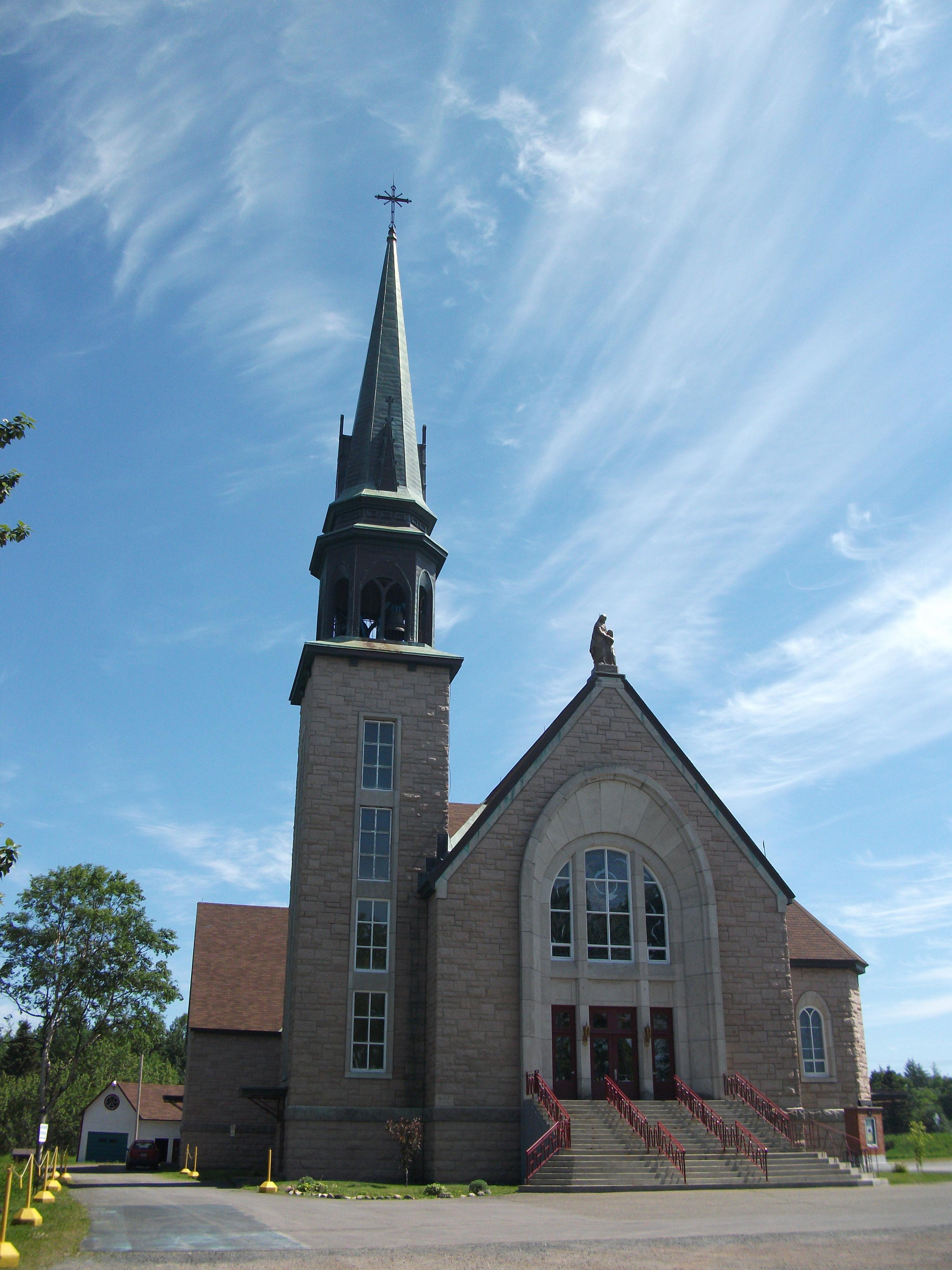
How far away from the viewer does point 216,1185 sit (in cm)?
2505

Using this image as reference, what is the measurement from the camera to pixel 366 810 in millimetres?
28266

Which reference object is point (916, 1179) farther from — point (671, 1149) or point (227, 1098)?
point (227, 1098)

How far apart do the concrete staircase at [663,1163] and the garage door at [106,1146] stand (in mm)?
45177

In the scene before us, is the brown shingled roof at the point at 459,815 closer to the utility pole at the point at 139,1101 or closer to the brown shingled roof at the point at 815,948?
the brown shingled roof at the point at 815,948

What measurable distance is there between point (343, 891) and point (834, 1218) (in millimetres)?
15317

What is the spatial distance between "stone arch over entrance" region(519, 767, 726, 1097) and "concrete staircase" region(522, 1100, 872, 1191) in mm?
1935

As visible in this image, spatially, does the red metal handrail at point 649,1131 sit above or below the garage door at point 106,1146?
above

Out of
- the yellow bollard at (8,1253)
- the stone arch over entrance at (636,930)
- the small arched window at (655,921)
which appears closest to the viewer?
the yellow bollard at (8,1253)

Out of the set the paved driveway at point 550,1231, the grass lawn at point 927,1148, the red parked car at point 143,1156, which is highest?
the paved driveway at point 550,1231

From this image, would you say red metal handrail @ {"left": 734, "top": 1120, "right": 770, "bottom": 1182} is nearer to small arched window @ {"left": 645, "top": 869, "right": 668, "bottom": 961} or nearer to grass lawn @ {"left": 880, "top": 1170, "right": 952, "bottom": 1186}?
grass lawn @ {"left": 880, "top": 1170, "right": 952, "bottom": 1186}

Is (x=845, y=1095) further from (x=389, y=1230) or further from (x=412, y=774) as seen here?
(x=389, y=1230)

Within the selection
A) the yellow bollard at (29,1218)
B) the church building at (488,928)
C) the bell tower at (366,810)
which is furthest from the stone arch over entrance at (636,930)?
the yellow bollard at (29,1218)

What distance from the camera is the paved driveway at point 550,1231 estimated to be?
10.6 m

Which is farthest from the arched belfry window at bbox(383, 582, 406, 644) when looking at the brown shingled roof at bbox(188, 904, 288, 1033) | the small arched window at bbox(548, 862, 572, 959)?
the brown shingled roof at bbox(188, 904, 288, 1033)
